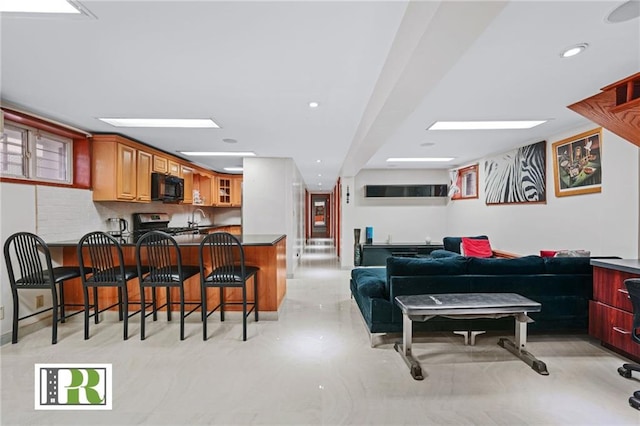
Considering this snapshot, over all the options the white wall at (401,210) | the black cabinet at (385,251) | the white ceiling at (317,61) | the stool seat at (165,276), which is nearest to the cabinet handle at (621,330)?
the white ceiling at (317,61)

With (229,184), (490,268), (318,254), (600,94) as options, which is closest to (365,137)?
(490,268)

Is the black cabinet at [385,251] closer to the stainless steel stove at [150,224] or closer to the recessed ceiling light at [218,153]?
the recessed ceiling light at [218,153]

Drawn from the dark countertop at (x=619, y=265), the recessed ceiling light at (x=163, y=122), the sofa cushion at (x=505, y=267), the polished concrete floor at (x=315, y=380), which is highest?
the recessed ceiling light at (x=163, y=122)

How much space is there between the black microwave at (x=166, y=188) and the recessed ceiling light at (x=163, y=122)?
53.6 inches

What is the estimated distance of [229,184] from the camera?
827 cm

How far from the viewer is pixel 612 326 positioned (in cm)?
282

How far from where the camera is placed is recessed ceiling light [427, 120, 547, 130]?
12.4 feet

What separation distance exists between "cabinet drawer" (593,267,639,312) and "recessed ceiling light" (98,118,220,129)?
4.24 meters

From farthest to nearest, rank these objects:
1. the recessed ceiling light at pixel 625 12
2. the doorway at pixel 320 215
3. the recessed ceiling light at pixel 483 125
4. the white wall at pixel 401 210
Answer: the doorway at pixel 320 215 < the white wall at pixel 401 210 < the recessed ceiling light at pixel 483 125 < the recessed ceiling light at pixel 625 12

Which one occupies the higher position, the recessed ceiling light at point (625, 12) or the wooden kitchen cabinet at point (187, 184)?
the recessed ceiling light at point (625, 12)

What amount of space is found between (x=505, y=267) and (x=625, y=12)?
2.20m

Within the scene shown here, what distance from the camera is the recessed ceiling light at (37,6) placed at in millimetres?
1616

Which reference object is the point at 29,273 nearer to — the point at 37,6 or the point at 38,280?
the point at 38,280

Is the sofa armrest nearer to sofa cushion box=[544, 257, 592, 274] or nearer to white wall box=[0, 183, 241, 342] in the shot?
sofa cushion box=[544, 257, 592, 274]
